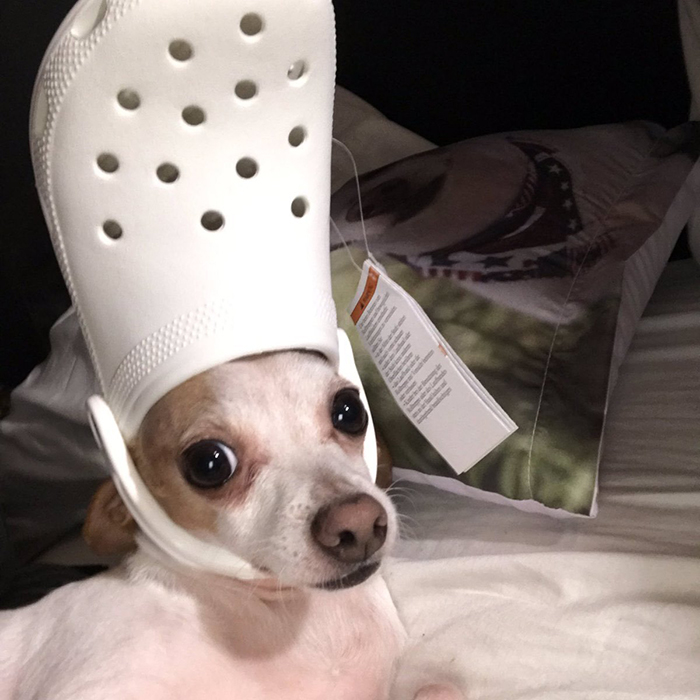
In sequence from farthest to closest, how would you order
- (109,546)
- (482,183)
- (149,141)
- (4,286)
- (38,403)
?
(4,286)
(38,403)
(482,183)
(109,546)
(149,141)

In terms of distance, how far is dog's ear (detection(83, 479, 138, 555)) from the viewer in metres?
0.88

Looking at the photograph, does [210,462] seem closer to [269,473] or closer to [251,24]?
[269,473]

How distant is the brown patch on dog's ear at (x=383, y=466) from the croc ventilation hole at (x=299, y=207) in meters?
0.39

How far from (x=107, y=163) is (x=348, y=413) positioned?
39 cm

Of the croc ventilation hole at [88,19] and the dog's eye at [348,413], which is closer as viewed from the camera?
the croc ventilation hole at [88,19]

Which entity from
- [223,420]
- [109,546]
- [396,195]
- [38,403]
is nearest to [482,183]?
[396,195]

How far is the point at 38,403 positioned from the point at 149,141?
0.80m

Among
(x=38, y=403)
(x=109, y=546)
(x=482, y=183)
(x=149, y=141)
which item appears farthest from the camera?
(x=38, y=403)

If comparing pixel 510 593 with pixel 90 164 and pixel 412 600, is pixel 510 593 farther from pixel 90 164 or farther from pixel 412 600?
pixel 90 164

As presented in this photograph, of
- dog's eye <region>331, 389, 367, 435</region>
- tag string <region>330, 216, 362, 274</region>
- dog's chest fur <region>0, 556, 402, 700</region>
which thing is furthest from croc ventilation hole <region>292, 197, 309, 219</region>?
dog's chest fur <region>0, 556, 402, 700</region>

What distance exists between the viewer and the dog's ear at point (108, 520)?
2.88ft

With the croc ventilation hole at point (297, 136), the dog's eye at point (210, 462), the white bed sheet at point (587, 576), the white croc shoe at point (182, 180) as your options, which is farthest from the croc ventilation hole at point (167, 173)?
the white bed sheet at point (587, 576)

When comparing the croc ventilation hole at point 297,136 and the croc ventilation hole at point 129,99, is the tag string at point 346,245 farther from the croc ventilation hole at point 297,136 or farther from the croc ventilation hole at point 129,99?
the croc ventilation hole at point 129,99

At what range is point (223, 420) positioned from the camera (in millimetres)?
750
